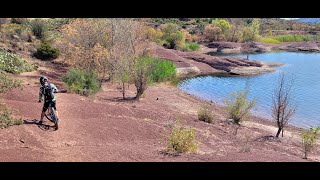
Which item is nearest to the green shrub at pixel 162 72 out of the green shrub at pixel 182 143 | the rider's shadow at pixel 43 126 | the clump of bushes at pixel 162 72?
the clump of bushes at pixel 162 72

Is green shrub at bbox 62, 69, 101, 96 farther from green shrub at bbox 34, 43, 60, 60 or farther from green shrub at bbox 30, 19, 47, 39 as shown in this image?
green shrub at bbox 30, 19, 47, 39

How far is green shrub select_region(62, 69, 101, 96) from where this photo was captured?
1972cm

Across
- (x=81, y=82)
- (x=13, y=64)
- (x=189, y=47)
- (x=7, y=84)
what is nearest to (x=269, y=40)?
(x=189, y=47)

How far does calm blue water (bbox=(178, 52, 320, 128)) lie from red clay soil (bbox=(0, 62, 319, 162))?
3.20 meters

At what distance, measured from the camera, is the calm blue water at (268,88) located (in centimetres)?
2280

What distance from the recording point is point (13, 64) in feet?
80.5

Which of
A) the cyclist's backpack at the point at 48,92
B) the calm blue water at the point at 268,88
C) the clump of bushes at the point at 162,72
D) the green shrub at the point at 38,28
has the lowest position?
the calm blue water at the point at 268,88

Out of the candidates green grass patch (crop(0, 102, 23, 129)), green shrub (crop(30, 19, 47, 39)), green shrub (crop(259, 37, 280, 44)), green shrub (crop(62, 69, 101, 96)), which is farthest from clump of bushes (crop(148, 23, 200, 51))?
green grass patch (crop(0, 102, 23, 129))

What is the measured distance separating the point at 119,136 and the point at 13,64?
14682mm

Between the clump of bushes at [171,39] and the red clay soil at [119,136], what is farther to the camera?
the clump of bushes at [171,39]

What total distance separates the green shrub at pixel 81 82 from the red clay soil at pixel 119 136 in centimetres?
65

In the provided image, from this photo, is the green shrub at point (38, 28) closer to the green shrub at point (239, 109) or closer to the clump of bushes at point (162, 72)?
the clump of bushes at point (162, 72)

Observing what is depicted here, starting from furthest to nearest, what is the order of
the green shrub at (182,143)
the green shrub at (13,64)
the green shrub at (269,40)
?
the green shrub at (269,40) < the green shrub at (13,64) < the green shrub at (182,143)
